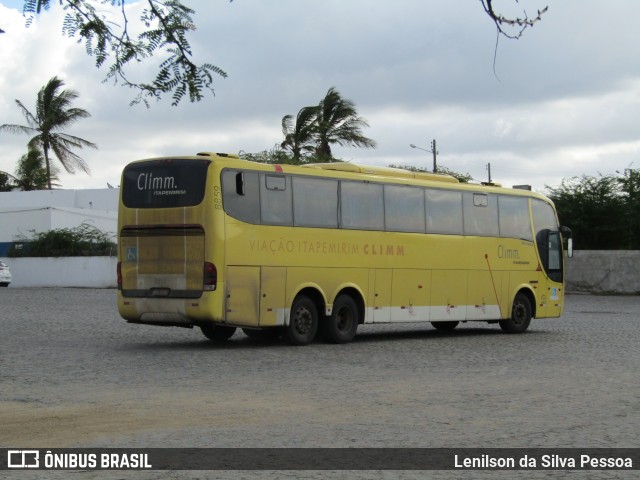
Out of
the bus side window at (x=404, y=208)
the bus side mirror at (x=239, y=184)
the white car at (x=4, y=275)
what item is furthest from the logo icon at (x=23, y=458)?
the white car at (x=4, y=275)

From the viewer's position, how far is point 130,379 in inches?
584

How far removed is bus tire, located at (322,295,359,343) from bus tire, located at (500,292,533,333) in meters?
5.06

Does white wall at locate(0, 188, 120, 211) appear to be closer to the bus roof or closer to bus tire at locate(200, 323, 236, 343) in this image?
the bus roof

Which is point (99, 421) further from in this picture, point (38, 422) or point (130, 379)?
point (130, 379)

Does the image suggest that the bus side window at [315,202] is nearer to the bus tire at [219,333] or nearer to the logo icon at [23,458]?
the bus tire at [219,333]

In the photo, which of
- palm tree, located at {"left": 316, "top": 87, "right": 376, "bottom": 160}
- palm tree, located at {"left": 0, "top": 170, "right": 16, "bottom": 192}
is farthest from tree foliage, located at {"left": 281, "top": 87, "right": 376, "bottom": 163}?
palm tree, located at {"left": 0, "top": 170, "right": 16, "bottom": 192}

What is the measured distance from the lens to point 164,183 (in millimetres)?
20109

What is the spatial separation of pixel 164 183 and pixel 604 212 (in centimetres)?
3414

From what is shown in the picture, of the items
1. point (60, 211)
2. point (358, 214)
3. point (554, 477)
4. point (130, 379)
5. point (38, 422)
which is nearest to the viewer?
point (554, 477)

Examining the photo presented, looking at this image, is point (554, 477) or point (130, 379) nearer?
point (554, 477)

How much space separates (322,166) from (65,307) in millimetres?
15141

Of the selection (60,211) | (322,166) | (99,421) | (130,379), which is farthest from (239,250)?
(60,211)

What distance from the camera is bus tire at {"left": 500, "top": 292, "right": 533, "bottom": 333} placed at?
2605 centimetres

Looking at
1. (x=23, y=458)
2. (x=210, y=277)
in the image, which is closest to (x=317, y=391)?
(x=23, y=458)
